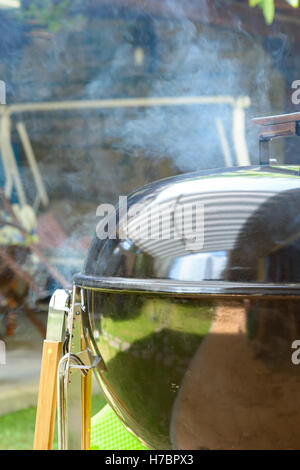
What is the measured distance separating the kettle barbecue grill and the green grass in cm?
206

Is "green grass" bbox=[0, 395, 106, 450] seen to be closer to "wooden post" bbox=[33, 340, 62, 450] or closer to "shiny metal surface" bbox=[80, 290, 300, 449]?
"wooden post" bbox=[33, 340, 62, 450]

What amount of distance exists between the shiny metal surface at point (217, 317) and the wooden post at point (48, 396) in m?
0.23

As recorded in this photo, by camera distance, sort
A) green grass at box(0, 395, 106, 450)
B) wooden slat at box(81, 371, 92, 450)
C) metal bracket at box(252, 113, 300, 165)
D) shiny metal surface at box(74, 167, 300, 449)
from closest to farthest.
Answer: shiny metal surface at box(74, 167, 300, 449) < metal bracket at box(252, 113, 300, 165) < wooden slat at box(81, 371, 92, 450) < green grass at box(0, 395, 106, 450)

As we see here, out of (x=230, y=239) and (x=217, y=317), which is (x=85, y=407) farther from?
(x=230, y=239)

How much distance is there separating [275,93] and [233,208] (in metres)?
2.64

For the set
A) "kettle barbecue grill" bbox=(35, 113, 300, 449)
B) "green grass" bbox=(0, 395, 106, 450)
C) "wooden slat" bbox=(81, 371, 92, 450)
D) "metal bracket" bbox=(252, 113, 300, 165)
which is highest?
"metal bracket" bbox=(252, 113, 300, 165)

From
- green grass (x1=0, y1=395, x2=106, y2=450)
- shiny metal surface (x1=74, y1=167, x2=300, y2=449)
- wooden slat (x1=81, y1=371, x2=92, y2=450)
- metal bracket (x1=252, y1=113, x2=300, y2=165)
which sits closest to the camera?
shiny metal surface (x1=74, y1=167, x2=300, y2=449)

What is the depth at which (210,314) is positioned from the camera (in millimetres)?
1075

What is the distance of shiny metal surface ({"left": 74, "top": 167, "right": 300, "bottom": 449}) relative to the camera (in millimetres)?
1055

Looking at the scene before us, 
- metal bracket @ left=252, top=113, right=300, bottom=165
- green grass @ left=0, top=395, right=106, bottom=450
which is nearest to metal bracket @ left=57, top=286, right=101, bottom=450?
metal bracket @ left=252, top=113, right=300, bottom=165

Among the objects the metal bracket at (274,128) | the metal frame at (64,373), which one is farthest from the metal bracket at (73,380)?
the metal bracket at (274,128)

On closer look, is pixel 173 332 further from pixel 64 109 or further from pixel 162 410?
pixel 64 109

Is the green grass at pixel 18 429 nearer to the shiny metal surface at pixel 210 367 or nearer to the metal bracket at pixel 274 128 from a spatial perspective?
the shiny metal surface at pixel 210 367

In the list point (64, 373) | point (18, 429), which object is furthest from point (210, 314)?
point (18, 429)
